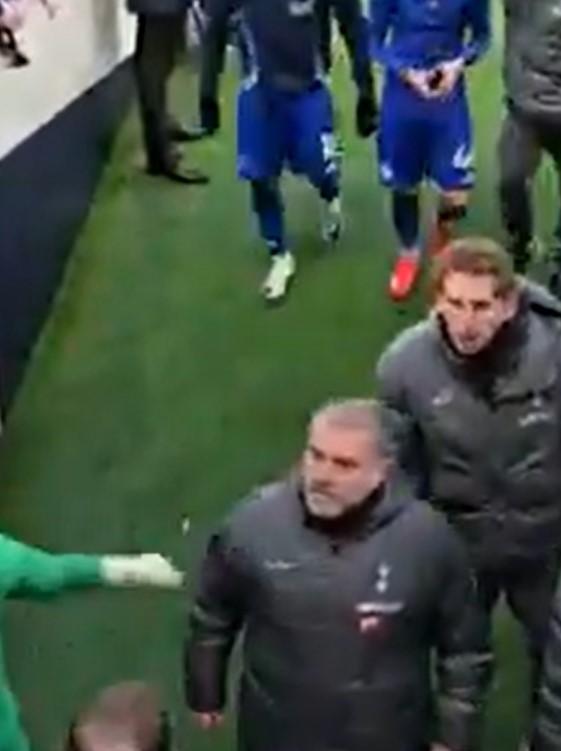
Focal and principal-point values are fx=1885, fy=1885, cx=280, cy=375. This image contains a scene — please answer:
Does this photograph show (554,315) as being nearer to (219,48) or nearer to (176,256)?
(219,48)

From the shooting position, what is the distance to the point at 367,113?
6.93 m

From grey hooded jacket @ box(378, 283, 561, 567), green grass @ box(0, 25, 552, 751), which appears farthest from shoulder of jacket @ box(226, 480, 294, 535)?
green grass @ box(0, 25, 552, 751)

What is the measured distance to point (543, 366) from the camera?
147 inches

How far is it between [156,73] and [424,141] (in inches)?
69.0

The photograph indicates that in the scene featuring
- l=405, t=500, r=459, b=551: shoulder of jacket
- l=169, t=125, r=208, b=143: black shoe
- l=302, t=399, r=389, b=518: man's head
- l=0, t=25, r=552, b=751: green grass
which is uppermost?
l=302, t=399, r=389, b=518: man's head

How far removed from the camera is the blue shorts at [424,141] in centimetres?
623

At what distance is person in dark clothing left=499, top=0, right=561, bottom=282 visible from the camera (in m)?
5.73

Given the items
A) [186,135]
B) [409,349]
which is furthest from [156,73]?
[409,349]

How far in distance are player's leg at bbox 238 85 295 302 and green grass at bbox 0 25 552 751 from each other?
97mm

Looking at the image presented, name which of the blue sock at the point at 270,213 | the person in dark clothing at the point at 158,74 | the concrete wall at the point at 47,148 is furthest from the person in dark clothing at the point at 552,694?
the person in dark clothing at the point at 158,74

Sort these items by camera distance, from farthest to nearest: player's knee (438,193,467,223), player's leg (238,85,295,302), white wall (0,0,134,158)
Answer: player's knee (438,193,467,223) → player's leg (238,85,295,302) → white wall (0,0,134,158)

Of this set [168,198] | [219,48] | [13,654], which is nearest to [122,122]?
[168,198]

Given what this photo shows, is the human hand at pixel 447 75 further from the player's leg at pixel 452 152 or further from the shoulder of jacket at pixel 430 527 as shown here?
the shoulder of jacket at pixel 430 527

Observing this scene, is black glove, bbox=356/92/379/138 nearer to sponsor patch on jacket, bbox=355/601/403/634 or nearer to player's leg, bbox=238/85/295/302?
player's leg, bbox=238/85/295/302
